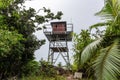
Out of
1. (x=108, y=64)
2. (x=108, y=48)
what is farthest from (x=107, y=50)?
(x=108, y=64)

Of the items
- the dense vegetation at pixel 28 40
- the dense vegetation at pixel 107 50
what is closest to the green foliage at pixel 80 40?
the dense vegetation at pixel 28 40

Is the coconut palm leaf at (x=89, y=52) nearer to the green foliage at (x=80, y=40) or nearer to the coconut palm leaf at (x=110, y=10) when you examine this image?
the coconut palm leaf at (x=110, y=10)

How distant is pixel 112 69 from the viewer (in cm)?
908

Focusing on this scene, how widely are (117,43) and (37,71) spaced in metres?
8.08

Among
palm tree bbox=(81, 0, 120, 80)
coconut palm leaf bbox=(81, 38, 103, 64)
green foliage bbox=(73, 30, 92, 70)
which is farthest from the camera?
green foliage bbox=(73, 30, 92, 70)

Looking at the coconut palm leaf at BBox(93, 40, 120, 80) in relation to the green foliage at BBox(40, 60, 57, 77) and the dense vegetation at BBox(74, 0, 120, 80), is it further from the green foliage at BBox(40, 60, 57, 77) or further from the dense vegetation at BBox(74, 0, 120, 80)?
the green foliage at BBox(40, 60, 57, 77)

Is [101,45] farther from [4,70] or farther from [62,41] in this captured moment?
[62,41]

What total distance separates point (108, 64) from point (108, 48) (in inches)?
30.6

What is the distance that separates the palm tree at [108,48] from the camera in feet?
29.7

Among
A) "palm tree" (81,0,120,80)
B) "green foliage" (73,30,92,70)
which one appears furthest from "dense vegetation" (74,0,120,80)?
"green foliage" (73,30,92,70)

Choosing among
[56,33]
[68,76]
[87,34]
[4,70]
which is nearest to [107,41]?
[87,34]

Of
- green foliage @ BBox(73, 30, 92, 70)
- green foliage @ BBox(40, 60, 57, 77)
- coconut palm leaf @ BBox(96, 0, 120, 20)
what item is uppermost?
coconut palm leaf @ BBox(96, 0, 120, 20)

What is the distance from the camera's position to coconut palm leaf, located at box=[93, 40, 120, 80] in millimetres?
8910

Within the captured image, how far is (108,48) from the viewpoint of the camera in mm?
→ 9766
